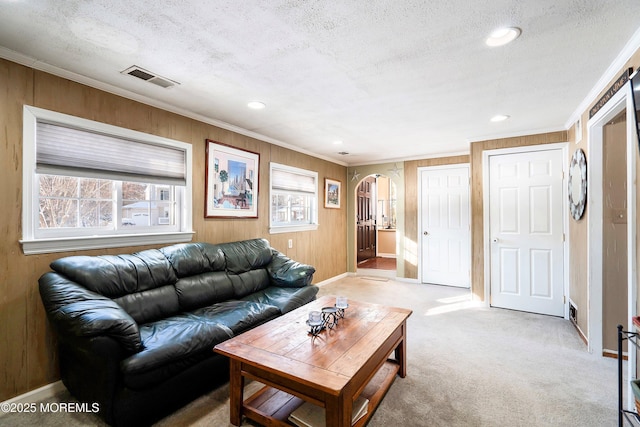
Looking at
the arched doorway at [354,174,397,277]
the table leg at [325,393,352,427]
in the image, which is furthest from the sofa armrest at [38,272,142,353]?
the arched doorway at [354,174,397,277]

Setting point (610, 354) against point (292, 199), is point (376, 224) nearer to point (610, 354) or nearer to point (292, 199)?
A: point (292, 199)

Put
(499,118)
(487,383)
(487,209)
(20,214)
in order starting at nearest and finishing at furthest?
(20,214) → (487,383) → (499,118) → (487,209)

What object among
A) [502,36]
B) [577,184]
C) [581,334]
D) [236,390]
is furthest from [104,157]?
[581,334]

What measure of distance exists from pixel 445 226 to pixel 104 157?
16.2ft

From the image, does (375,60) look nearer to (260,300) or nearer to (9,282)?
(260,300)

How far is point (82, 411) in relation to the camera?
74.4 inches

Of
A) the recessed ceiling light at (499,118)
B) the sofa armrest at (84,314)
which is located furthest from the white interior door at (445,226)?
the sofa armrest at (84,314)

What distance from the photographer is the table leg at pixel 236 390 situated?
1758 millimetres

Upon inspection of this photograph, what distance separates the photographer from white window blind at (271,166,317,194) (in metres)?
4.37

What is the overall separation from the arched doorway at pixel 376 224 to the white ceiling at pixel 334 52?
14.8 ft

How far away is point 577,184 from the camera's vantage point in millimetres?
3092

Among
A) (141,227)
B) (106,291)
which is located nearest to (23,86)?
(141,227)

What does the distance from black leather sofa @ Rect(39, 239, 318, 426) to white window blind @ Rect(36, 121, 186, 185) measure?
27.5 inches

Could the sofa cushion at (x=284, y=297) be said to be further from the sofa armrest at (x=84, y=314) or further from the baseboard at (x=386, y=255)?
the baseboard at (x=386, y=255)
